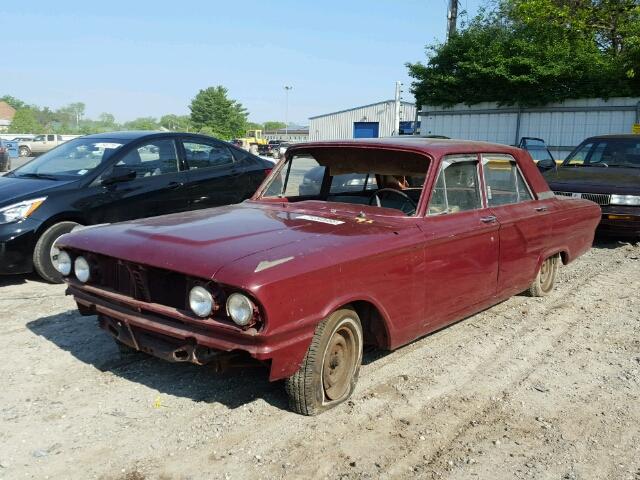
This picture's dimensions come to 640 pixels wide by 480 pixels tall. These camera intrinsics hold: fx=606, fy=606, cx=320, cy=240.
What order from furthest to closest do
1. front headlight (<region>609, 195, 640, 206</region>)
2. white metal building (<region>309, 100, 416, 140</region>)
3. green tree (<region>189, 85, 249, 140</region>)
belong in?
green tree (<region>189, 85, 249, 140</region>) < white metal building (<region>309, 100, 416, 140</region>) < front headlight (<region>609, 195, 640, 206</region>)

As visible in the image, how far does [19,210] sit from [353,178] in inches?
131

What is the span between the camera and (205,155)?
7.57 meters

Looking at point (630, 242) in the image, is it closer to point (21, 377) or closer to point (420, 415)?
point (420, 415)

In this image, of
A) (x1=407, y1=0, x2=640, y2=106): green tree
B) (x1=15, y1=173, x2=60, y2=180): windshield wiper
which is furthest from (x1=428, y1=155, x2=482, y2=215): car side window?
(x1=407, y1=0, x2=640, y2=106): green tree

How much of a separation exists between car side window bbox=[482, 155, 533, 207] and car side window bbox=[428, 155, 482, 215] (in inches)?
6.6

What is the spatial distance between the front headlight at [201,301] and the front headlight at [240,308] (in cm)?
12

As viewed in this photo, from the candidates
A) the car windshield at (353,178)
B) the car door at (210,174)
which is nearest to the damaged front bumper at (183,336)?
the car windshield at (353,178)

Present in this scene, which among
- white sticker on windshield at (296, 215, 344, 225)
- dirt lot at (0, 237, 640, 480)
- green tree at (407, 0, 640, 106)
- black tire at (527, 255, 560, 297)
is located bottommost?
dirt lot at (0, 237, 640, 480)

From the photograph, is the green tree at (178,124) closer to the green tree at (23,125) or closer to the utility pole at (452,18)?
the green tree at (23,125)

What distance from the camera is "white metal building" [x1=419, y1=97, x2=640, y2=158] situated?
65.1 ft

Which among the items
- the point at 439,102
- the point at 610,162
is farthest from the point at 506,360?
the point at 439,102

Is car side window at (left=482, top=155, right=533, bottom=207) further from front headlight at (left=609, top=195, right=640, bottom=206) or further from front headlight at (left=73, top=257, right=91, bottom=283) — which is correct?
front headlight at (left=609, top=195, right=640, bottom=206)

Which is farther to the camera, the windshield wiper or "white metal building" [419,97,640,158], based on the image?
"white metal building" [419,97,640,158]

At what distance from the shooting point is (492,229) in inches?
178
